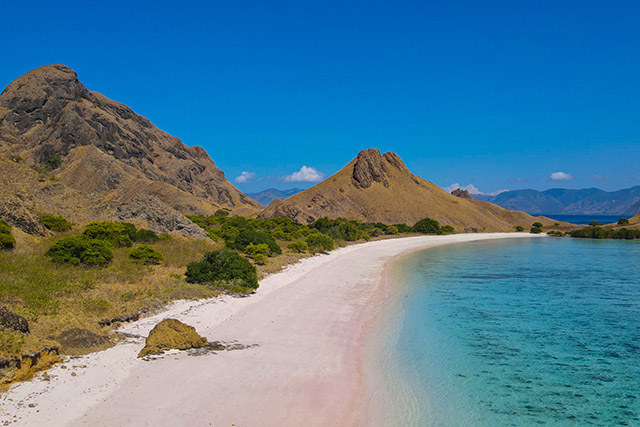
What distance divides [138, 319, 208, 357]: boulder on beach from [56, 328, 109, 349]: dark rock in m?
1.37

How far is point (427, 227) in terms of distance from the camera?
286 feet

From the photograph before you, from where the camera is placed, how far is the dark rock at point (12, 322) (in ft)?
32.1

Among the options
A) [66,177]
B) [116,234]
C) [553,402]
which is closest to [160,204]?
[116,234]

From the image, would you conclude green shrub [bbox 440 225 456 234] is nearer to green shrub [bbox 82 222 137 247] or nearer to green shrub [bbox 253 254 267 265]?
green shrub [bbox 253 254 267 265]

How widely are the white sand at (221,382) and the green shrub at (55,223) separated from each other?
18.9 meters

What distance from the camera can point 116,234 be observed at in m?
26.3

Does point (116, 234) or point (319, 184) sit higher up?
point (319, 184)

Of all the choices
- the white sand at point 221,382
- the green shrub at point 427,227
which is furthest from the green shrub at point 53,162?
the green shrub at point 427,227

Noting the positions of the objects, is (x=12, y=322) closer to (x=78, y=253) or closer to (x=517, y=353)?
(x=78, y=253)

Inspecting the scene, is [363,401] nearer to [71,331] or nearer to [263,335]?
[263,335]

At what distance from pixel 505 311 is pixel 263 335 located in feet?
41.0

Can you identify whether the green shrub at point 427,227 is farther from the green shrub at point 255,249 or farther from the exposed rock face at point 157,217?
the green shrub at point 255,249

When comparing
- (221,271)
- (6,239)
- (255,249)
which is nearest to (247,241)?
(255,249)

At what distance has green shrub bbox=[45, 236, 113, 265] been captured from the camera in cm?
1878
